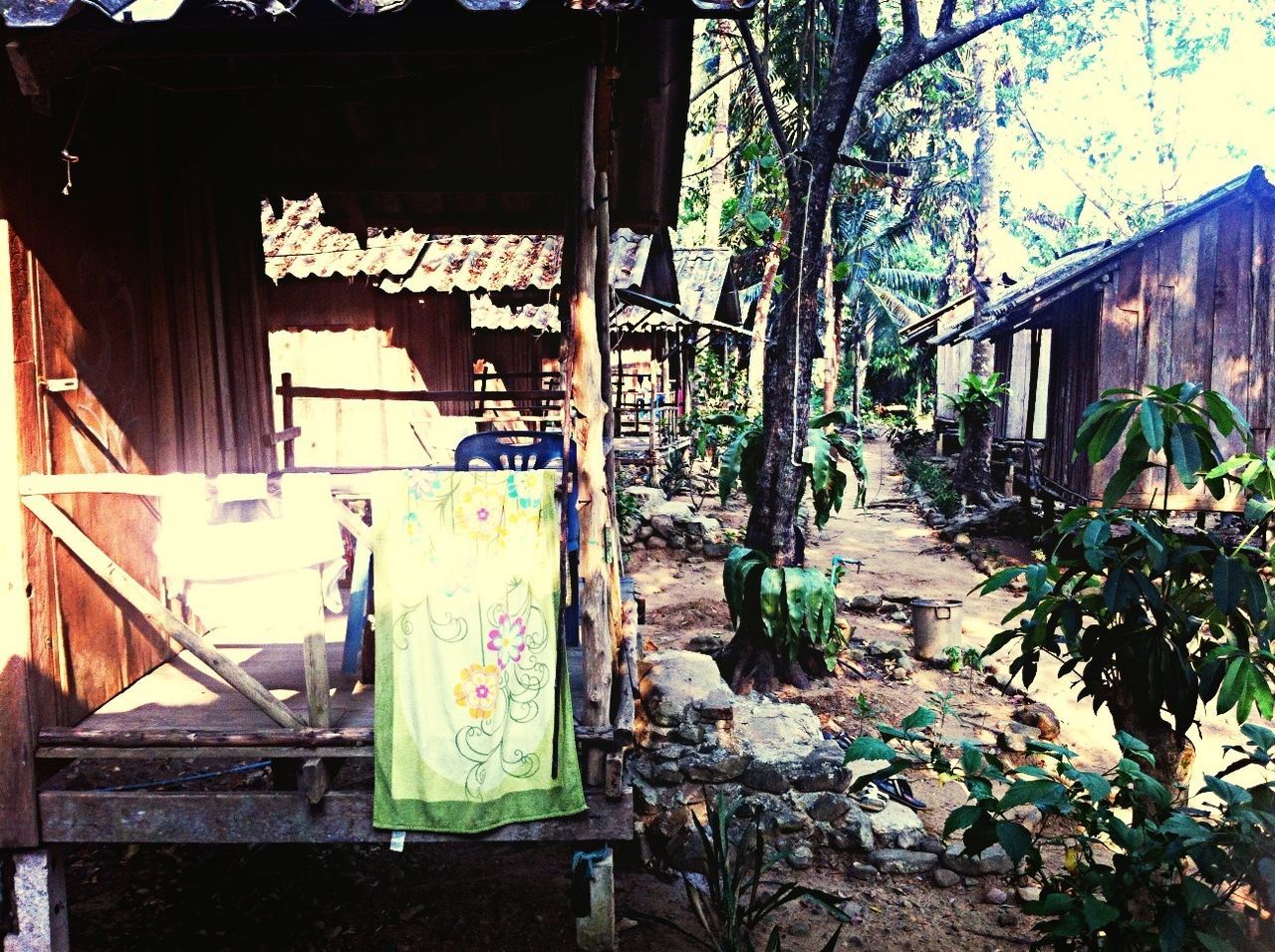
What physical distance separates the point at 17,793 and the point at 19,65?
2611 millimetres

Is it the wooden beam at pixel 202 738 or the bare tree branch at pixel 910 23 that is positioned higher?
the bare tree branch at pixel 910 23

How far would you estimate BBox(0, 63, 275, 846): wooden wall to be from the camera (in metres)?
3.43

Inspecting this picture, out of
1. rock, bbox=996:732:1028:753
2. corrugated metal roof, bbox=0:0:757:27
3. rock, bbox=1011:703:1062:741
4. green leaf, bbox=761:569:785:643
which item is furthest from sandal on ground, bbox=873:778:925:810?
corrugated metal roof, bbox=0:0:757:27

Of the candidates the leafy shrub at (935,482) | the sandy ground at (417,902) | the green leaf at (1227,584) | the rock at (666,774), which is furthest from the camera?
the leafy shrub at (935,482)

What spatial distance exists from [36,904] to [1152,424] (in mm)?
4748

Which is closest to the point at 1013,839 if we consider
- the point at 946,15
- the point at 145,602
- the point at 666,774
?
the point at 666,774

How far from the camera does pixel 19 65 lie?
2.89 metres

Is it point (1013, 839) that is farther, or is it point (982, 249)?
point (982, 249)

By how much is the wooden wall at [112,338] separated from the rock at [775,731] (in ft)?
10.9

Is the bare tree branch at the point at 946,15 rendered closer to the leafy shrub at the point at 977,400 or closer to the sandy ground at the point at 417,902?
the sandy ground at the point at 417,902

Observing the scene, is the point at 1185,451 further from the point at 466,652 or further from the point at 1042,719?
the point at 1042,719

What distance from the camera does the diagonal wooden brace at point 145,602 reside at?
3.36 metres

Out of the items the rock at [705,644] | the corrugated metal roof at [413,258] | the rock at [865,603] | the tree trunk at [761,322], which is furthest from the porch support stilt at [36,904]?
the tree trunk at [761,322]

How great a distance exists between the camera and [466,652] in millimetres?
3457
